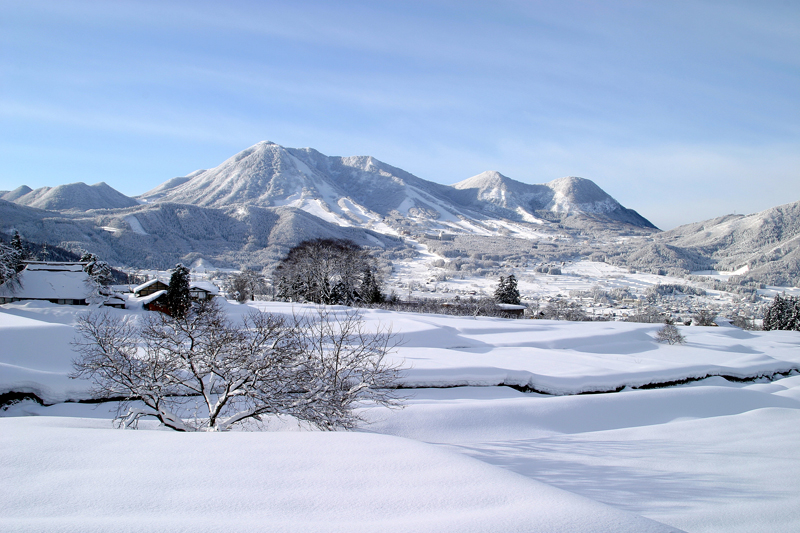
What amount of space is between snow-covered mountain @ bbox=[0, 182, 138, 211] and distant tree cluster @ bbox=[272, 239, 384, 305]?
114 m

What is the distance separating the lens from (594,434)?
9969mm

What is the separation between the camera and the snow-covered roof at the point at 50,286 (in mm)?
29375

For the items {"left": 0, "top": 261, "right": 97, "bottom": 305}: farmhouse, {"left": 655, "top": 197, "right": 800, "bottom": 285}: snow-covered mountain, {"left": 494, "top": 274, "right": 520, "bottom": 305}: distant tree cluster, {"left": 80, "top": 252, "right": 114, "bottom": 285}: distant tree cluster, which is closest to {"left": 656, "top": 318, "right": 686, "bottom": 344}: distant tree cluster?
{"left": 494, "top": 274, "right": 520, "bottom": 305}: distant tree cluster

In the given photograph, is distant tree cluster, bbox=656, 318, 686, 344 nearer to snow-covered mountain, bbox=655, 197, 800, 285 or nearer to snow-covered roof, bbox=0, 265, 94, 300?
snow-covered roof, bbox=0, 265, 94, 300

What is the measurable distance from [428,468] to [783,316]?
53.2 metres

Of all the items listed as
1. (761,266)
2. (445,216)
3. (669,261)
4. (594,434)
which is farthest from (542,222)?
(594,434)

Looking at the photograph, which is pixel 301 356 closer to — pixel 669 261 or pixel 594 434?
pixel 594 434

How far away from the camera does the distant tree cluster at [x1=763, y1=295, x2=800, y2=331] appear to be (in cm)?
3982

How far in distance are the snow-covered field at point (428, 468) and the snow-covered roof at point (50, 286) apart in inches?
663

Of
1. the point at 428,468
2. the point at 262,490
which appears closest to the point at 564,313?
the point at 428,468

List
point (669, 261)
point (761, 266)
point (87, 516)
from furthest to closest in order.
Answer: point (669, 261) → point (761, 266) → point (87, 516)

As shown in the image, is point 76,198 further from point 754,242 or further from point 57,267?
point 754,242

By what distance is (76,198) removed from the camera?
417 feet

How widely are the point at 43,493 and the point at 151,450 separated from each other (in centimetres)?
131
